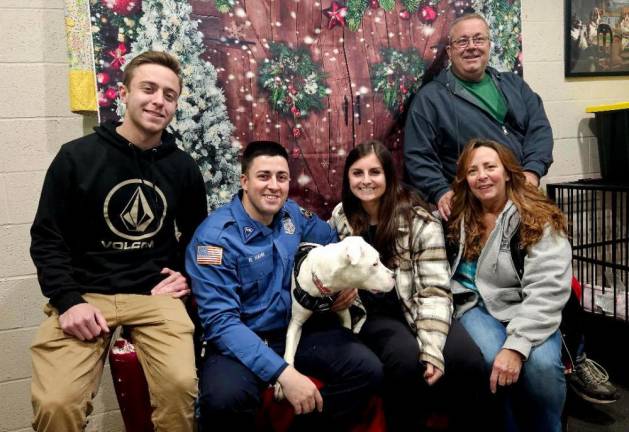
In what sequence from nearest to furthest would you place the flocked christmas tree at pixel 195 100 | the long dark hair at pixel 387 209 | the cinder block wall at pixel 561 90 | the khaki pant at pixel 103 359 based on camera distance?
1. the khaki pant at pixel 103 359
2. the long dark hair at pixel 387 209
3. the flocked christmas tree at pixel 195 100
4. the cinder block wall at pixel 561 90

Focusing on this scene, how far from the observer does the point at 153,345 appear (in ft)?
5.06

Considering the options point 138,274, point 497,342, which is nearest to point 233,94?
point 138,274

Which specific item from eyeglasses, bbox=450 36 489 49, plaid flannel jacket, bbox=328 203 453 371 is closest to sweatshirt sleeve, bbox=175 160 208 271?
plaid flannel jacket, bbox=328 203 453 371

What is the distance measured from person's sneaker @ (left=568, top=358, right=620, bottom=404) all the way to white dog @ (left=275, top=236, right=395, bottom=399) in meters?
1.21

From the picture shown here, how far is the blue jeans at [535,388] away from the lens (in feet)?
5.32

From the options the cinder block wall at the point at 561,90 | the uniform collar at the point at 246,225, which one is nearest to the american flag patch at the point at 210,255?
the uniform collar at the point at 246,225

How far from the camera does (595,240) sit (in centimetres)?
286

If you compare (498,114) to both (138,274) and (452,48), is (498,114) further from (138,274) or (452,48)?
(138,274)

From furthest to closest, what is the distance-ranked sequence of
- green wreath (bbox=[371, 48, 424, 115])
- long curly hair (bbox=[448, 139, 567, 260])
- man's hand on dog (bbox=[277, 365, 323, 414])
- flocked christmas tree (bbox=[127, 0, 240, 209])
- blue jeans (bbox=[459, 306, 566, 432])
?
green wreath (bbox=[371, 48, 424, 115]) → flocked christmas tree (bbox=[127, 0, 240, 209]) → long curly hair (bbox=[448, 139, 567, 260]) → blue jeans (bbox=[459, 306, 566, 432]) → man's hand on dog (bbox=[277, 365, 323, 414])

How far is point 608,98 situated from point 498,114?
1.06 meters

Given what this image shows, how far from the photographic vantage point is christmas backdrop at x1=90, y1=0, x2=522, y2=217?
2.00 m

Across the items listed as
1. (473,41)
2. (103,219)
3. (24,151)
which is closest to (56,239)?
(103,219)

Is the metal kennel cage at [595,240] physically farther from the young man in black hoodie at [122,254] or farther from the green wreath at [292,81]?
the young man in black hoodie at [122,254]

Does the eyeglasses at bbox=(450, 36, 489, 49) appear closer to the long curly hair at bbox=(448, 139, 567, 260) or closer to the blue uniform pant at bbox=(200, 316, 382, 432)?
the long curly hair at bbox=(448, 139, 567, 260)
